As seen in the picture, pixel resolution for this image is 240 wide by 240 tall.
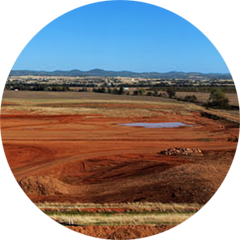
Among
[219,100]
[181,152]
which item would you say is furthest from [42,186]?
[219,100]

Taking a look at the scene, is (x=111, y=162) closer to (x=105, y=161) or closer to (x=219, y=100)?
(x=105, y=161)

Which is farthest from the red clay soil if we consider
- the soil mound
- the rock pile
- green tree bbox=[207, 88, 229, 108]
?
green tree bbox=[207, 88, 229, 108]

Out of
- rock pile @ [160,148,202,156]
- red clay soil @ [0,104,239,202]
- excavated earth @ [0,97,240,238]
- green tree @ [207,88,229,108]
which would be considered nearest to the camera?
excavated earth @ [0,97,240,238]

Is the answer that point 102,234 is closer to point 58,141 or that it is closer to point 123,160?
point 123,160

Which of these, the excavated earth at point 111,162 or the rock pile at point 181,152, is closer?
the excavated earth at point 111,162

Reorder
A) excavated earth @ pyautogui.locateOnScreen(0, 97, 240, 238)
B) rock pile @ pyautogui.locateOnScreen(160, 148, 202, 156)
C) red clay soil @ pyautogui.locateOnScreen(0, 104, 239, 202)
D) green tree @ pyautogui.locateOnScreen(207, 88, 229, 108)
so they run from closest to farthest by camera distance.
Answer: excavated earth @ pyautogui.locateOnScreen(0, 97, 240, 238), red clay soil @ pyautogui.locateOnScreen(0, 104, 239, 202), rock pile @ pyautogui.locateOnScreen(160, 148, 202, 156), green tree @ pyautogui.locateOnScreen(207, 88, 229, 108)

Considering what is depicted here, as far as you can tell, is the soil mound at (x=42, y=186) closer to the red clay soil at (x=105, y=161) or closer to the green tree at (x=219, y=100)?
the red clay soil at (x=105, y=161)

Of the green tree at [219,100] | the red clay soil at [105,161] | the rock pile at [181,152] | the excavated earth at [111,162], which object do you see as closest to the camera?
the excavated earth at [111,162]

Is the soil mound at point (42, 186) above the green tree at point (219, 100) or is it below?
below

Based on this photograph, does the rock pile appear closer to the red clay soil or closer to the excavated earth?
the excavated earth

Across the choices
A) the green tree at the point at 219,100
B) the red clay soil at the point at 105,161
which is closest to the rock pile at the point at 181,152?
the red clay soil at the point at 105,161
